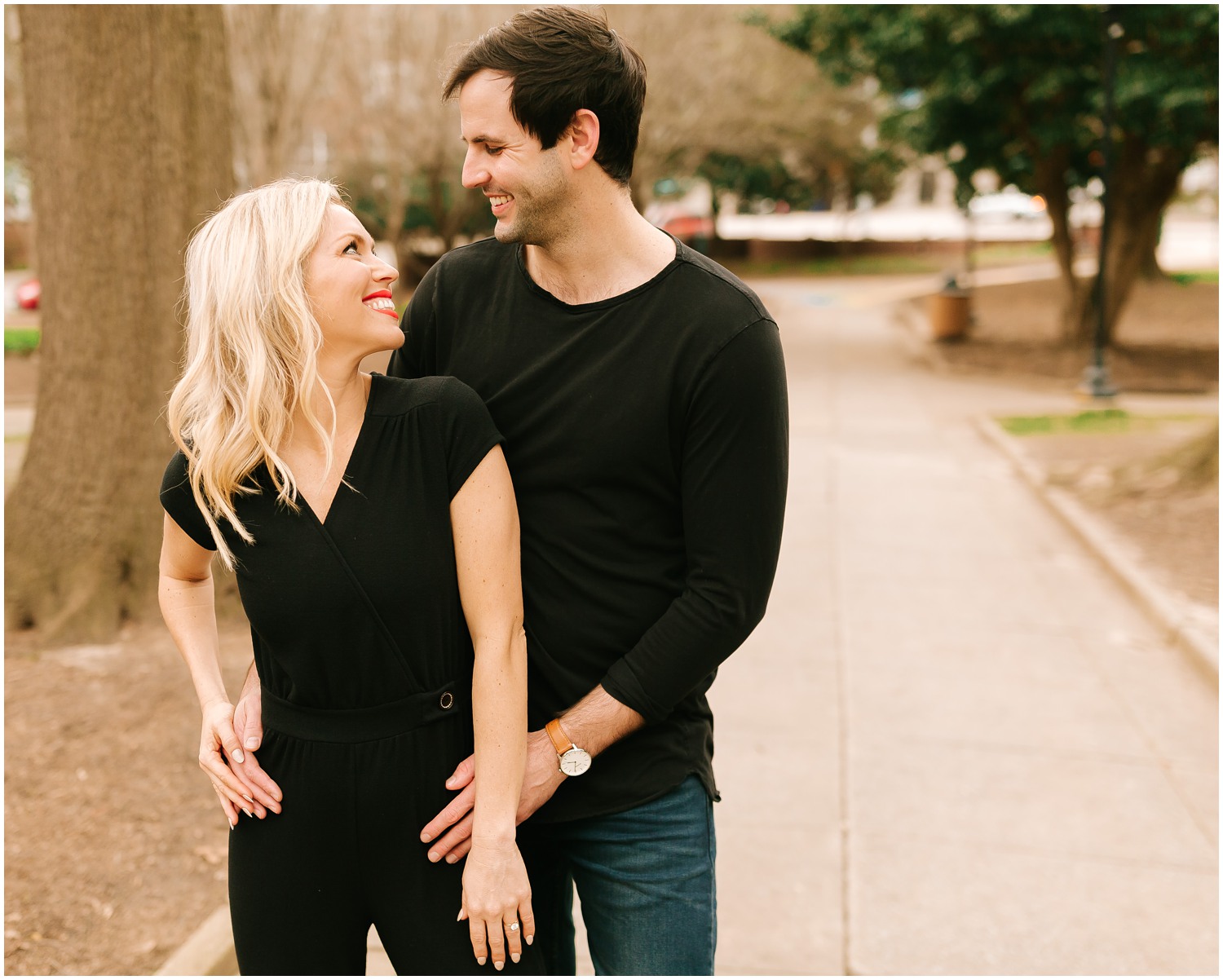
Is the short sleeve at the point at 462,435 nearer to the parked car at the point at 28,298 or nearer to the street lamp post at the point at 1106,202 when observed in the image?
the street lamp post at the point at 1106,202

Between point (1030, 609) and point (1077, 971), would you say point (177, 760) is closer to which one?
point (1077, 971)

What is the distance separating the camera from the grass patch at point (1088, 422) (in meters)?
12.4

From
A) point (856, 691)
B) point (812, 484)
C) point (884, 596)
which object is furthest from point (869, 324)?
point (856, 691)

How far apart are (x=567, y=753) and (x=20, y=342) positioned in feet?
66.6

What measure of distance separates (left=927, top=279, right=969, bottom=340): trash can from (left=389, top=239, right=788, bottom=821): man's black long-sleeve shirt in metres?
18.6

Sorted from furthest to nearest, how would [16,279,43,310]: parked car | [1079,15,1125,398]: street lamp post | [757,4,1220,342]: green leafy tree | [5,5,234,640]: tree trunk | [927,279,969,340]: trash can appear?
[16,279,43,310]: parked car, [927,279,969,340]: trash can, [757,4,1220,342]: green leafy tree, [1079,15,1125,398]: street lamp post, [5,5,234,640]: tree trunk

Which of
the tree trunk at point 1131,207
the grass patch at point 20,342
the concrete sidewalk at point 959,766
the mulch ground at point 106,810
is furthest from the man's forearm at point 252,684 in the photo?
the grass patch at point 20,342

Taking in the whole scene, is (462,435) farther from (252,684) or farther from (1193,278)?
(1193,278)

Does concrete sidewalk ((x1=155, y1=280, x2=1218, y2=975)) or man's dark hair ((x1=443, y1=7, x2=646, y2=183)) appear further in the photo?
concrete sidewalk ((x1=155, y1=280, x2=1218, y2=975))

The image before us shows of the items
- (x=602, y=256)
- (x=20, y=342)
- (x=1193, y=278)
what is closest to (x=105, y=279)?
(x=602, y=256)

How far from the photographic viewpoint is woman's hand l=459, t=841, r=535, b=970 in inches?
76.5

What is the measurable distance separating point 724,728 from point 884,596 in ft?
7.35

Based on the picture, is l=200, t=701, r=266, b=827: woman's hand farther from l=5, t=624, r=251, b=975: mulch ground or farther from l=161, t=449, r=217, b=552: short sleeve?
l=5, t=624, r=251, b=975: mulch ground

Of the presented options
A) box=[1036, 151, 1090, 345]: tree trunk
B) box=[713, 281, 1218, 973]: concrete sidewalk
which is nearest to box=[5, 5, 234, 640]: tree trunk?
box=[713, 281, 1218, 973]: concrete sidewalk
